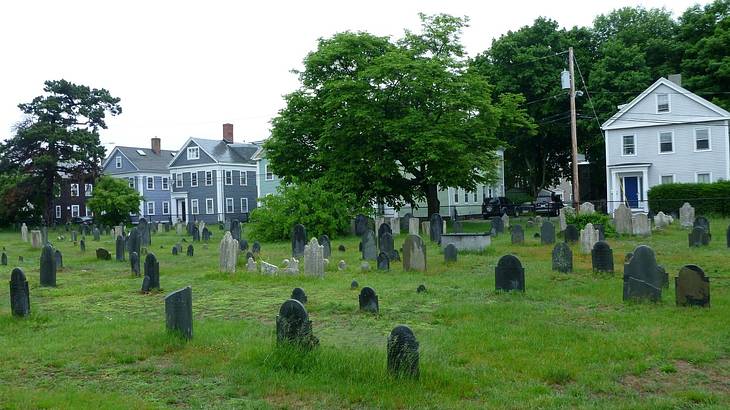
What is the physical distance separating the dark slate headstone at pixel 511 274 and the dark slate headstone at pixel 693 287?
9.25ft

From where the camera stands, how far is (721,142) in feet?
129

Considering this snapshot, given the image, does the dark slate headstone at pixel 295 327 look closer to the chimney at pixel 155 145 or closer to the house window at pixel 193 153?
the house window at pixel 193 153

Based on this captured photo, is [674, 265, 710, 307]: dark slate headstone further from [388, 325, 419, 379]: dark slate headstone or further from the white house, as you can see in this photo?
the white house

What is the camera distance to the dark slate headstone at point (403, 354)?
6.75m

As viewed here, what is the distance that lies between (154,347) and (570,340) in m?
5.26

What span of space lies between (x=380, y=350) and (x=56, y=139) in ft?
178

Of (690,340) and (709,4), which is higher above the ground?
(709,4)

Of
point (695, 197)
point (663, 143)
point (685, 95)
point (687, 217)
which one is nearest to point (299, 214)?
point (687, 217)

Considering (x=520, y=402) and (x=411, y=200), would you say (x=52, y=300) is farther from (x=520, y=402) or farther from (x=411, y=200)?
(x=411, y=200)

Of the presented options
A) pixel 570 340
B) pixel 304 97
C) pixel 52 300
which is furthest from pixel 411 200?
pixel 570 340

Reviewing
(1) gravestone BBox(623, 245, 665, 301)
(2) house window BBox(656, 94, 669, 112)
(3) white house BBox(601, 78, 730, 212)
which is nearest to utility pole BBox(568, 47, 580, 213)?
(3) white house BBox(601, 78, 730, 212)

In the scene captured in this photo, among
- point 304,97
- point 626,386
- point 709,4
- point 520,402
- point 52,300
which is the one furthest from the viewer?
point 709,4

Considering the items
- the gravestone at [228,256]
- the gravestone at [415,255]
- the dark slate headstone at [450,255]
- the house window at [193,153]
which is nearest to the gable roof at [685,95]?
the dark slate headstone at [450,255]

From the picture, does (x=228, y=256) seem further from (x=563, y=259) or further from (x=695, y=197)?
(x=695, y=197)
